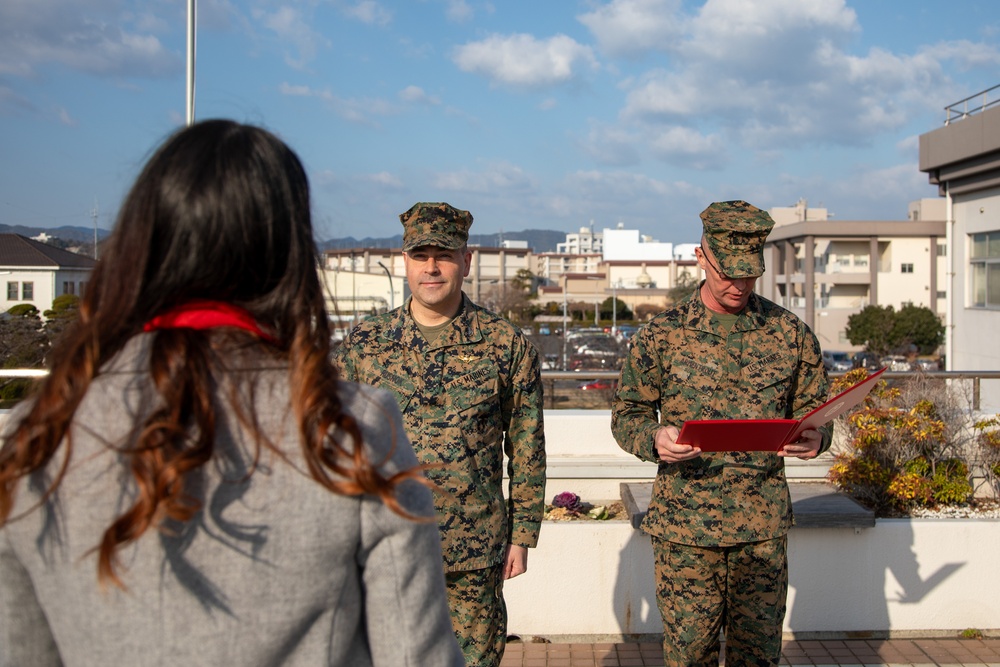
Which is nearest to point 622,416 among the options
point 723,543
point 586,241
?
point 723,543

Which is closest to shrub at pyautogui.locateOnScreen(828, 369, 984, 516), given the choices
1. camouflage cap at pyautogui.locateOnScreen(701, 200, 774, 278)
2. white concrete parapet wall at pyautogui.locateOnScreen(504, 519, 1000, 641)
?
white concrete parapet wall at pyautogui.locateOnScreen(504, 519, 1000, 641)

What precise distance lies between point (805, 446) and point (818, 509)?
1746 millimetres

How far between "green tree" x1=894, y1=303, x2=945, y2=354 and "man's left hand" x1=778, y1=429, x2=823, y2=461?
43.7 metres

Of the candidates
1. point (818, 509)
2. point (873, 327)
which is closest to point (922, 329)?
point (873, 327)

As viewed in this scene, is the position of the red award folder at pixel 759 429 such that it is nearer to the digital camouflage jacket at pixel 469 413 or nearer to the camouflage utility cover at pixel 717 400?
the camouflage utility cover at pixel 717 400

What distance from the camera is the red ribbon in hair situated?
116 centimetres

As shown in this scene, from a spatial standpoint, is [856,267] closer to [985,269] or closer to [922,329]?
[922,329]

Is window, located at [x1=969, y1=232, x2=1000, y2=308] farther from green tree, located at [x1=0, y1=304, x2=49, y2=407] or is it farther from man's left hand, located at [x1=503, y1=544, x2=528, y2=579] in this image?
man's left hand, located at [x1=503, y1=544, x2=528, y2=579]

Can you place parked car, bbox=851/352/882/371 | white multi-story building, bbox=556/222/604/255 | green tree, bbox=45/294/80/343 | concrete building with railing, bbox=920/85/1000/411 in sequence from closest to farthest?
green tree, bbox=45/294/80/343
parked car, bbox=851/352/882/371
concrete building with railing, bbox=920/85/1000/411
white multi-story building, bbox=556/222/604/255

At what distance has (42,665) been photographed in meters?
1.22

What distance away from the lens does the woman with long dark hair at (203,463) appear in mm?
1113

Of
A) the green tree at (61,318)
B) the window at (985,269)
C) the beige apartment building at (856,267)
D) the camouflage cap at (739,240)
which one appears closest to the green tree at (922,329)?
the beige apartment building at (856,267)

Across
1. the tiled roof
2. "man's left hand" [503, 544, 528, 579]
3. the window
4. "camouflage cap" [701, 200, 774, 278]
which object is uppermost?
the tiled roof

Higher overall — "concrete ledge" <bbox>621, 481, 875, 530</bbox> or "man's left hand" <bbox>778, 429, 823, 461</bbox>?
"man's left hand" <bbox>778, 429, 823, 461</bbox>
